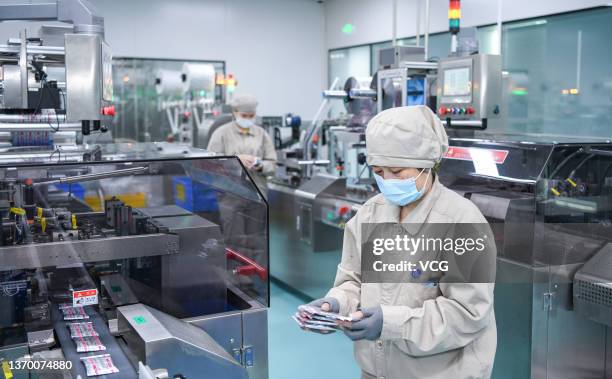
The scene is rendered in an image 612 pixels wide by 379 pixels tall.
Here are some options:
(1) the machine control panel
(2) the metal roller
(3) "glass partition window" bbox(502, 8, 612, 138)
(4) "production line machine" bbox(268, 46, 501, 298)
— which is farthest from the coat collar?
(3) "glass partition window" bbox(502, 8, 612, 138)

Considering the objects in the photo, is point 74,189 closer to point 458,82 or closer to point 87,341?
point 87,341

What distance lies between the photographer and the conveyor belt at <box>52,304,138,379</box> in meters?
1.64

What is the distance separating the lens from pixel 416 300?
1.54 meters

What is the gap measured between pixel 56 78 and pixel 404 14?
5.20 m

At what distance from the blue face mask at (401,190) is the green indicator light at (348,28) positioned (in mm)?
7213

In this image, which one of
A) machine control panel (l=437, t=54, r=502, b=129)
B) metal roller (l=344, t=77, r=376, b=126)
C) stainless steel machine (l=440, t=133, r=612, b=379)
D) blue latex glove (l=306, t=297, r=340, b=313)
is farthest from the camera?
metal roller (l=344, t=77, r=376, b=126)

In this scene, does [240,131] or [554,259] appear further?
[240,131]

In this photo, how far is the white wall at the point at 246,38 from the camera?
312 inches

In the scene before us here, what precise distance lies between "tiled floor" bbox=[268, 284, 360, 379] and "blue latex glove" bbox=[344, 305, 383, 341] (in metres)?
2.00

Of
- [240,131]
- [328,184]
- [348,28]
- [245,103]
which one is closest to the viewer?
[328,184]

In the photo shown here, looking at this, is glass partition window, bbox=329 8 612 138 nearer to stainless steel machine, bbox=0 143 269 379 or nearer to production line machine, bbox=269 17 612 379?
production line machine, bbox=269 17 612 379

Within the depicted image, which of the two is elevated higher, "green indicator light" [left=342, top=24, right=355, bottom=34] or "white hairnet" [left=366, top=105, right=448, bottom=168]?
"green indicator light" [left=342, top=24, right=355, bottom=34]

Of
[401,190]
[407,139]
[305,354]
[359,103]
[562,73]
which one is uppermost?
[562,73]

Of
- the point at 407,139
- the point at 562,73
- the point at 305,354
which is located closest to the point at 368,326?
the point at 407,139
